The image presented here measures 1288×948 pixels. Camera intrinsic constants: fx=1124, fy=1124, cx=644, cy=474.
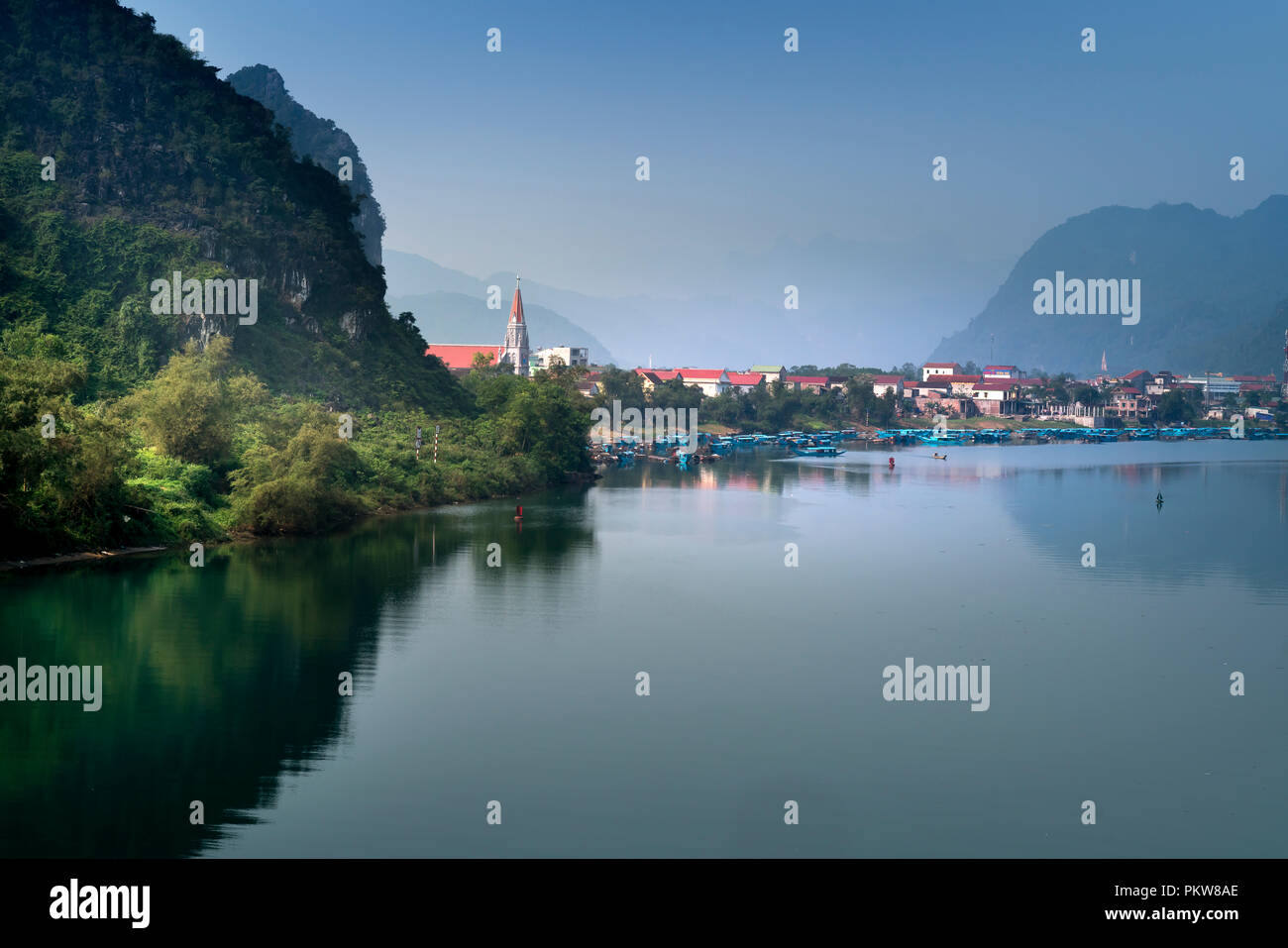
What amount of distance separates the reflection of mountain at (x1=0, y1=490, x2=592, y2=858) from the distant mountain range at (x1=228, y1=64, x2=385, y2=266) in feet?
235

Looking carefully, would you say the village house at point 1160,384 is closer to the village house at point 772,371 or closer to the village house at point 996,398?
the village house at point 996,398

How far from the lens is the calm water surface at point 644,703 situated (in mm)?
11320

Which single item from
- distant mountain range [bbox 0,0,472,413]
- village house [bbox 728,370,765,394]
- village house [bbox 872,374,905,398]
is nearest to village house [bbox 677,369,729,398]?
village house [bbox 728,370,765,394]

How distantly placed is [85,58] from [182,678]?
3782cm

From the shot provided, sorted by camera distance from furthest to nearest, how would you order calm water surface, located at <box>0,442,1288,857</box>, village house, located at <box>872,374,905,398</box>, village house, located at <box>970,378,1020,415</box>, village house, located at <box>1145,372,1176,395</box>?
village house, located at <box>1145,372,1176,395</box> < village house, located at <box>970,378,1020,415</box> < village house, located at <box>872,374,905,398</box> < calm water surface, located at <box>0,442,1288,857</box>

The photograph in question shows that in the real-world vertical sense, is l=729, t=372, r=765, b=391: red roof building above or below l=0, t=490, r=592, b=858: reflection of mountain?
Result: above

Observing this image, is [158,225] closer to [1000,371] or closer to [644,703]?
[644,703]

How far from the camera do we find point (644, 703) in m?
15.5

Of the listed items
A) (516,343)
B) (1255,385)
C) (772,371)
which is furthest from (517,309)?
(1255,385)

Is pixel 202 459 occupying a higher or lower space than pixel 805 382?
lower

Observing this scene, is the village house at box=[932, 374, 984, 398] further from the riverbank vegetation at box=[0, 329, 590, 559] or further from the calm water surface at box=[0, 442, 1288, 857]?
the calm water surface at box=[0, 442, 1288, 857]

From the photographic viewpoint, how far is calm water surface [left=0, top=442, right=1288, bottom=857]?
37.1 feet

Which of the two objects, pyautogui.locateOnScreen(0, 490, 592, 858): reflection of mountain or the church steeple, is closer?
pyautogui.locateOnScreen(0, 490, 592, 858): reflection of mountain

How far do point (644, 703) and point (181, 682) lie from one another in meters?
6.33
